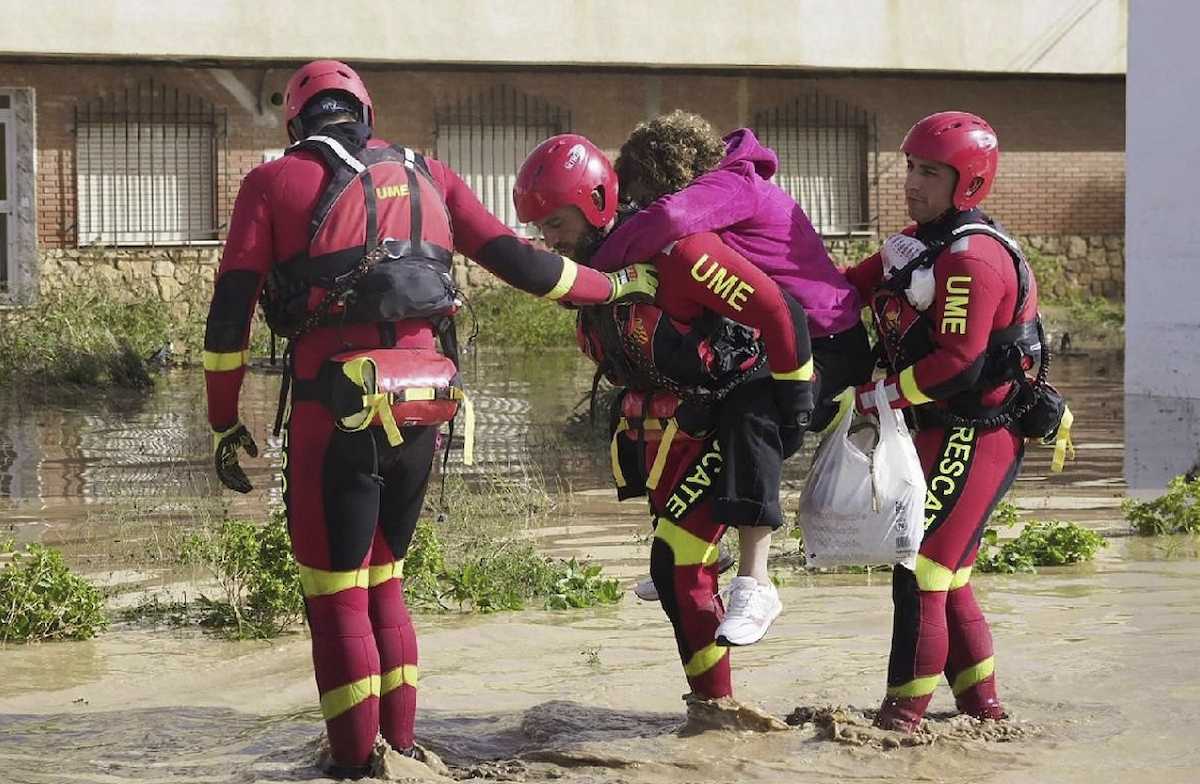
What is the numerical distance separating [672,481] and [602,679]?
142 centimetres

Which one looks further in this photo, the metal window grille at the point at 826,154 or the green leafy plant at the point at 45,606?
the metal window grille at the point at 826,154

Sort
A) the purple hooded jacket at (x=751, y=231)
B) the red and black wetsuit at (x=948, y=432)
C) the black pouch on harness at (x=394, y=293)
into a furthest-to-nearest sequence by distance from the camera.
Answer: the purple hooded jacket at (x=751, y=231) < the red and black wetsuit at (x=948, y=432) < the black pouch on harness at (x=394, y=293)

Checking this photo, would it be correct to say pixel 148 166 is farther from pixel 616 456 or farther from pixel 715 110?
pixel 616 456

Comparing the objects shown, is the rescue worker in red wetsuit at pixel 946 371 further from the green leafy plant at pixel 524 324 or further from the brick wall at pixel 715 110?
the brick wall at pixel 715 110

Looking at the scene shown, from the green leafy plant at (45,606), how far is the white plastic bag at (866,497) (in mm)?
3317

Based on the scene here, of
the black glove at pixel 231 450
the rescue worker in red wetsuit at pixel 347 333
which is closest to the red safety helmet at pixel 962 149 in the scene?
the rescue worker in red wetsuit at pixel 347 333

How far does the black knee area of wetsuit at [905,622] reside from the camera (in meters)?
5.82

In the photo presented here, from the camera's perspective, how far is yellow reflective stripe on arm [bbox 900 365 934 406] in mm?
5688

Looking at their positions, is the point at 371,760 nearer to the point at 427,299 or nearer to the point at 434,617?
the point at 427,299

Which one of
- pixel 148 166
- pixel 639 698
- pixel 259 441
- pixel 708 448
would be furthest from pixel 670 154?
pixel 148 166

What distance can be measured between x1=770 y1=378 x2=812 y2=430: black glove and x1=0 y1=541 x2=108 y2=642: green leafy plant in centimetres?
345

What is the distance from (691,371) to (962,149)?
104 centimetres

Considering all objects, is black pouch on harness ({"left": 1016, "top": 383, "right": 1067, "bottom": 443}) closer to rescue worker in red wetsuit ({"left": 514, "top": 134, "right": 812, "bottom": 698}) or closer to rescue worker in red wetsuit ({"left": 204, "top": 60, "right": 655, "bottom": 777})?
rescue worker in red wetsuit ({"left": 514, "top": 134, "right": 812, "bottom": 698})

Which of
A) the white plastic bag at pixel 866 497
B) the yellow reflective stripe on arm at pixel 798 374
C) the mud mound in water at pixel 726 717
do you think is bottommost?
the mud mound in water at pixel 726 717
